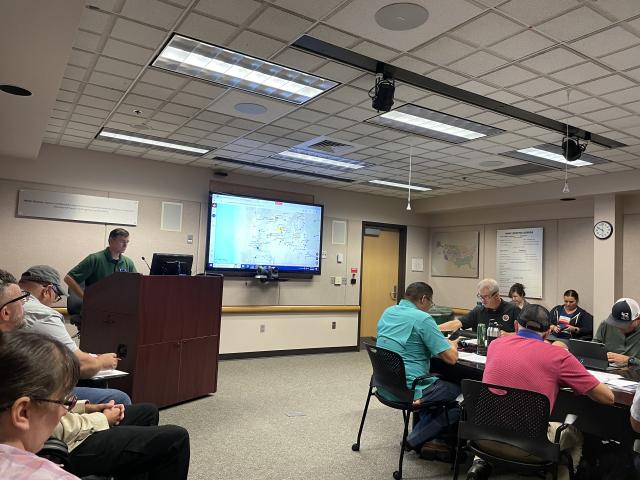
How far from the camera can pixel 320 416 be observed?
14.3 feet

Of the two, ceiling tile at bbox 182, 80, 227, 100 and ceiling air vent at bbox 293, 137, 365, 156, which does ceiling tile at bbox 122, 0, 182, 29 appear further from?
ceiling air vent at bbox 293, 137, 365, 156

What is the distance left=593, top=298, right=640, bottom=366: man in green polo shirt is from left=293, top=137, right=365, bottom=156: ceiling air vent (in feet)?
9.99

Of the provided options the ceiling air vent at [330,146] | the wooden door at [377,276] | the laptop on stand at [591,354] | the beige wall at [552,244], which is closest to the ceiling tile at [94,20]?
the ceiling air vent at [330,146]

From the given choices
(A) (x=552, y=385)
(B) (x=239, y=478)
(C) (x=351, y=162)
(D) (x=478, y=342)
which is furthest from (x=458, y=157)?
(B) (x=239, y=478)

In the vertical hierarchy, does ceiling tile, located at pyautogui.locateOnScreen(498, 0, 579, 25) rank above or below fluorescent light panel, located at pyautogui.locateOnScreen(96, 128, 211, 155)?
above

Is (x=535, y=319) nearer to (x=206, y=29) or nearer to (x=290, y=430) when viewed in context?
(x=290, y=430)

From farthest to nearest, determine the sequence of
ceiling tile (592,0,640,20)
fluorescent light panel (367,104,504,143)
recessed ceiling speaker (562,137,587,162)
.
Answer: recessed ceiling speaker (562,137,587,162) → fluorescent light panel (367,104,504,143) → ceiling tile (592,0,640,20)


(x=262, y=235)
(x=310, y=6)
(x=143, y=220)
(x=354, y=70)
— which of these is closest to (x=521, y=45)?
(x=354, y=70)

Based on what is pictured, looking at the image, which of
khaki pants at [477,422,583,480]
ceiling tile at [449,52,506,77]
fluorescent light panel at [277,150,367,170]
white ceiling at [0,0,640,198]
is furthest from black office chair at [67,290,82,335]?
ceiling tile at [449,52,506,77]

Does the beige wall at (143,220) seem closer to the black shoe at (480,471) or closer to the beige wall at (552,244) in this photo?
the beige wall at (552,244)

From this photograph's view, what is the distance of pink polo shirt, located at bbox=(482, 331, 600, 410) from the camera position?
92.9 inches

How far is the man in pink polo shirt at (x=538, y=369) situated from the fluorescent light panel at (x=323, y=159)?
152 inches

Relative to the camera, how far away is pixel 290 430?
3957mm

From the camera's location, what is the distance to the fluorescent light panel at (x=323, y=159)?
233 inches
